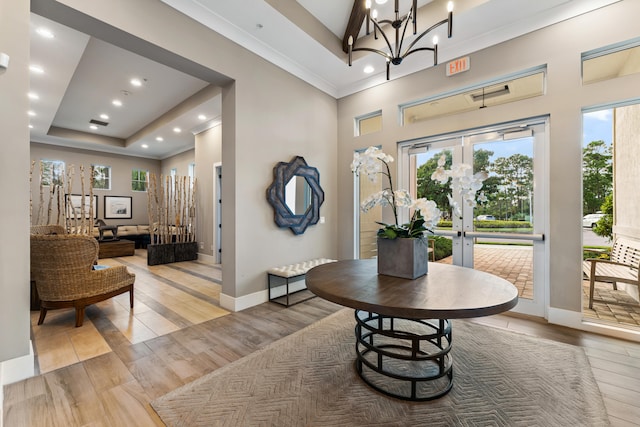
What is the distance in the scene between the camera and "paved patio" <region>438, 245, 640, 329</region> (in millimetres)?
2889

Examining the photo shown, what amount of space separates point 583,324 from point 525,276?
0.64m

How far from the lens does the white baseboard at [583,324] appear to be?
2.50 meters

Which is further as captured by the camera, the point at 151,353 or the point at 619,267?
the point at 619,267

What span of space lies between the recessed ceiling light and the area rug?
4.28m

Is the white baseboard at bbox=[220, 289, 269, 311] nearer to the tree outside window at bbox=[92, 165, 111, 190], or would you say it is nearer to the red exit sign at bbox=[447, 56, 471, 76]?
the red exit sign at bbox=[447, 56, 471, 76]

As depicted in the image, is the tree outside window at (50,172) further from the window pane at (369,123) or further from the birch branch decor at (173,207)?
the window pane at (369,123)

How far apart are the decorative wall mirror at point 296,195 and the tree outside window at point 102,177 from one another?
8112 mm

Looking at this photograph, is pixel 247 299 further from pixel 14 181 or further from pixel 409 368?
pixel 14 181

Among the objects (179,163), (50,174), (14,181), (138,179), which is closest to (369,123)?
(14,181)

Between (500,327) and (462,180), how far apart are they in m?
2.01

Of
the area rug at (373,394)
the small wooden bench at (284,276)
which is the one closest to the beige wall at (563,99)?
the area rug at (373,394)

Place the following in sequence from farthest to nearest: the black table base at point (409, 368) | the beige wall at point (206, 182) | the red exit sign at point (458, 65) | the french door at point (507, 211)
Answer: the beige wall at point (206, 182) < the red exit sign at point (458, 65) < the french door at point (507, 211) < the black table base at point (409, 368)

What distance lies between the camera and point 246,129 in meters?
3.35

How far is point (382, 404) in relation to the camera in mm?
1656
